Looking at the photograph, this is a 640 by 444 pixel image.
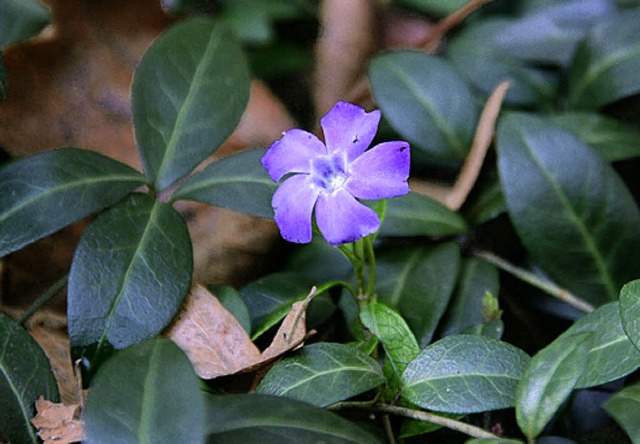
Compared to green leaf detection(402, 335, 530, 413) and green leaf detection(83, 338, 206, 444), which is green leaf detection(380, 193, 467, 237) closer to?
green leaf detection(402, 335, 530, 413)

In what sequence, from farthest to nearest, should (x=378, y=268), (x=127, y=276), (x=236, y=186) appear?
1. (x=378, y=268)
2. (x=236, y=186)
3. (x=127, y=276)

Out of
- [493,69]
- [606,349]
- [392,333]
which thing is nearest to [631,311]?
[606,349]

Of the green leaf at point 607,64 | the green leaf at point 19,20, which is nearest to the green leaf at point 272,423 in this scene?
the green leaf at point 19,20

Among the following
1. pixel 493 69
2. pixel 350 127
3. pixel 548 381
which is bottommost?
pixel 548 381

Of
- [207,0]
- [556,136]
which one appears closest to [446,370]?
[556,136]

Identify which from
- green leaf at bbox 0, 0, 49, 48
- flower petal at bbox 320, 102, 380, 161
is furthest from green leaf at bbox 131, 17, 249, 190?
flower petal at bbox 320, 102, 380, 161

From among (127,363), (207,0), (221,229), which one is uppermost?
(207,0)

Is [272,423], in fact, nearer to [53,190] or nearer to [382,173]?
[382,173]

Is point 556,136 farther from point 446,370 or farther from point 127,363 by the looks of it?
point 127,363
